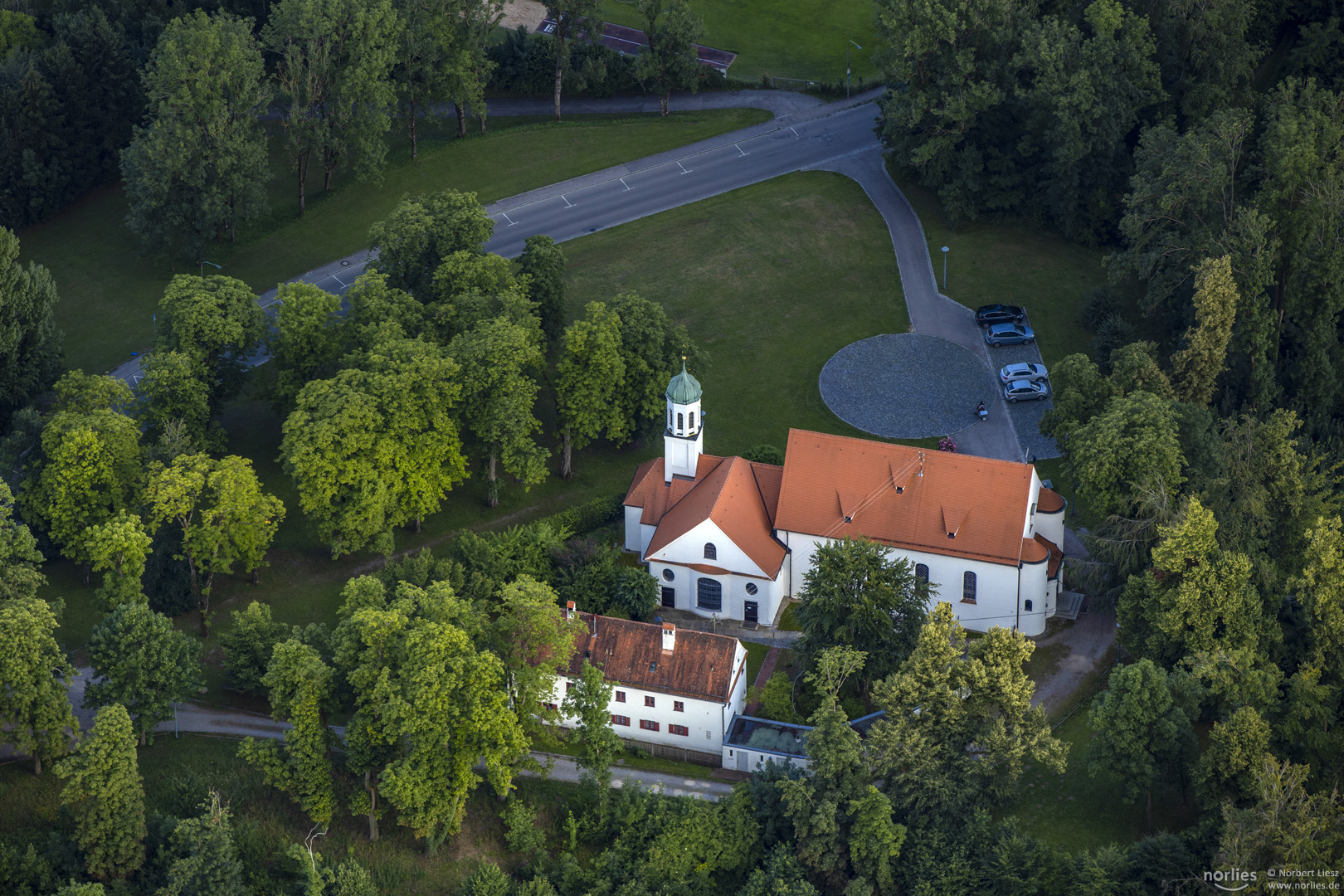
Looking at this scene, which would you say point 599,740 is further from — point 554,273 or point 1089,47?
point 1089,47

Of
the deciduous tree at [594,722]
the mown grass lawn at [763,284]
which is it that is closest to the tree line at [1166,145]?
the mown grass lawn at [763,284]

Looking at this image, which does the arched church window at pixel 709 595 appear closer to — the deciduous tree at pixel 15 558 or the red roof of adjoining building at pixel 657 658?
the red roof of adjoining building at pixel 657 658

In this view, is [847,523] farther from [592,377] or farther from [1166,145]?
[1166,145]

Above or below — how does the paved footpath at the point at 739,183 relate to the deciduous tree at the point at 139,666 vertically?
above

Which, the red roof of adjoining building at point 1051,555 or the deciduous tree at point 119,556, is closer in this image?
the deciduous tree at point 119,556

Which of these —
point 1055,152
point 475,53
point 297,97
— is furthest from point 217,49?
point 1055,152

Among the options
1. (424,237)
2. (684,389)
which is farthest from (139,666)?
(424,237)
